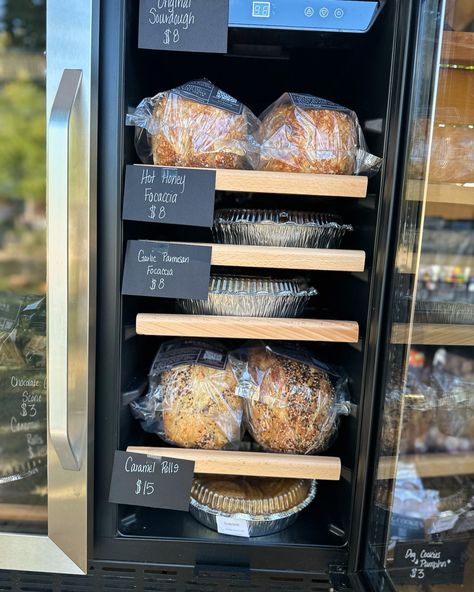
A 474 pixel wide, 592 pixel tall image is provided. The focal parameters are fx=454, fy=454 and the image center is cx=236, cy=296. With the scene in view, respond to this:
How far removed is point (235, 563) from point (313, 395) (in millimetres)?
401

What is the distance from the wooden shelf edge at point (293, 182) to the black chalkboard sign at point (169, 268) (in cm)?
14

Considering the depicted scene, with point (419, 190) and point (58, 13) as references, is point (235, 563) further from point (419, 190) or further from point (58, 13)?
point (58, 13)

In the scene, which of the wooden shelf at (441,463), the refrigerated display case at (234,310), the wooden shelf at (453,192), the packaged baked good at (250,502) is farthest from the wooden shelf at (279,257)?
the wooden shelf at (441,463)

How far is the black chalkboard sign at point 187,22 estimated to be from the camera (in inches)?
33.5

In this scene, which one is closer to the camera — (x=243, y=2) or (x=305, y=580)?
(x=243, y=2)

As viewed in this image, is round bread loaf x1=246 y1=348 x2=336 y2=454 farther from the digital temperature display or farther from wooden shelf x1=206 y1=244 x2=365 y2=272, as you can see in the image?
the digital temperature display

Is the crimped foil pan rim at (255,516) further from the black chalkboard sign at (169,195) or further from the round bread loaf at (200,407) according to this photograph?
the black chalkboard sign at (169,195)

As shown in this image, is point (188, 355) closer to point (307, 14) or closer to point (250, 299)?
point (250, 299)

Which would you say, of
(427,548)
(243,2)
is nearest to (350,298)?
(427,548)

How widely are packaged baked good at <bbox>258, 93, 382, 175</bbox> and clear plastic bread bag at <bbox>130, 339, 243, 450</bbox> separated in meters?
0.46

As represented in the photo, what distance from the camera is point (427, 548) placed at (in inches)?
36.2

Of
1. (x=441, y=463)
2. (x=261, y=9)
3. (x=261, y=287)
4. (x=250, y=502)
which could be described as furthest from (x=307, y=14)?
(x=441, y=463)

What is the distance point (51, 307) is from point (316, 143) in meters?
0.60

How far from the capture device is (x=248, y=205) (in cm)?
121
